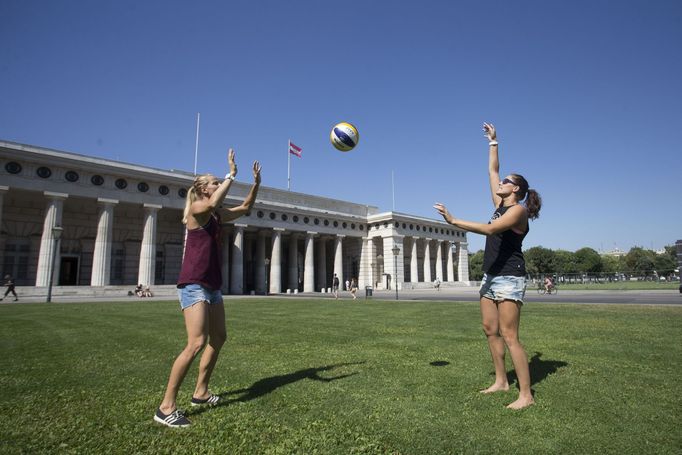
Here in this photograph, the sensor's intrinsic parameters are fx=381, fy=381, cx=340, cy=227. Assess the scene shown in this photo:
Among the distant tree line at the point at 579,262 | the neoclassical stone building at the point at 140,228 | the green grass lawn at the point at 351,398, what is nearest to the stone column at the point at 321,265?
the neoclassical stone building at the point at 140,228

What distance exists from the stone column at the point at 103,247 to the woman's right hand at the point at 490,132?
3809cm

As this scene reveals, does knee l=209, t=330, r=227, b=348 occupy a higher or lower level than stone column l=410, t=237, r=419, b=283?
lower

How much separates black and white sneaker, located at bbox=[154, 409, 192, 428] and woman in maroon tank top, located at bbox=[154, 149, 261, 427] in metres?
0.07

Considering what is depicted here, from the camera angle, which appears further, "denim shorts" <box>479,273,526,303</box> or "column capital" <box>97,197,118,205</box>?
"column capital" <box>97,197,118,205</box>

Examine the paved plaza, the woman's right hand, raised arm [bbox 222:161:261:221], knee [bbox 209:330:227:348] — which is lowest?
the paved plaza

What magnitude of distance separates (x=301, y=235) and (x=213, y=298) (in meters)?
50.2

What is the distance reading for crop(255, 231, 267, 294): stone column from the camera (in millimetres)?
48994

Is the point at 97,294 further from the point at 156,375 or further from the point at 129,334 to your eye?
the point at 156,375

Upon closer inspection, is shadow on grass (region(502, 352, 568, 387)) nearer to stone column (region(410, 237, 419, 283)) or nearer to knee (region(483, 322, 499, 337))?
knee (region(483, 322, 499, 337))

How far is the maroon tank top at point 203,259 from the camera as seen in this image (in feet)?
14.2

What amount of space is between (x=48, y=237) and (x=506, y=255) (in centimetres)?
3943

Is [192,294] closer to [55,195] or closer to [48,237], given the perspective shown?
[48,237]

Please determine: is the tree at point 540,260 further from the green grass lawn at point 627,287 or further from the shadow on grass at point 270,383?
the shadow on grass at point 270,383

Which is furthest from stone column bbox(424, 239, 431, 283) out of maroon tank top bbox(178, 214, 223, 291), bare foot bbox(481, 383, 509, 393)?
maroon tank top bbox(178, 214, 223, 291)
